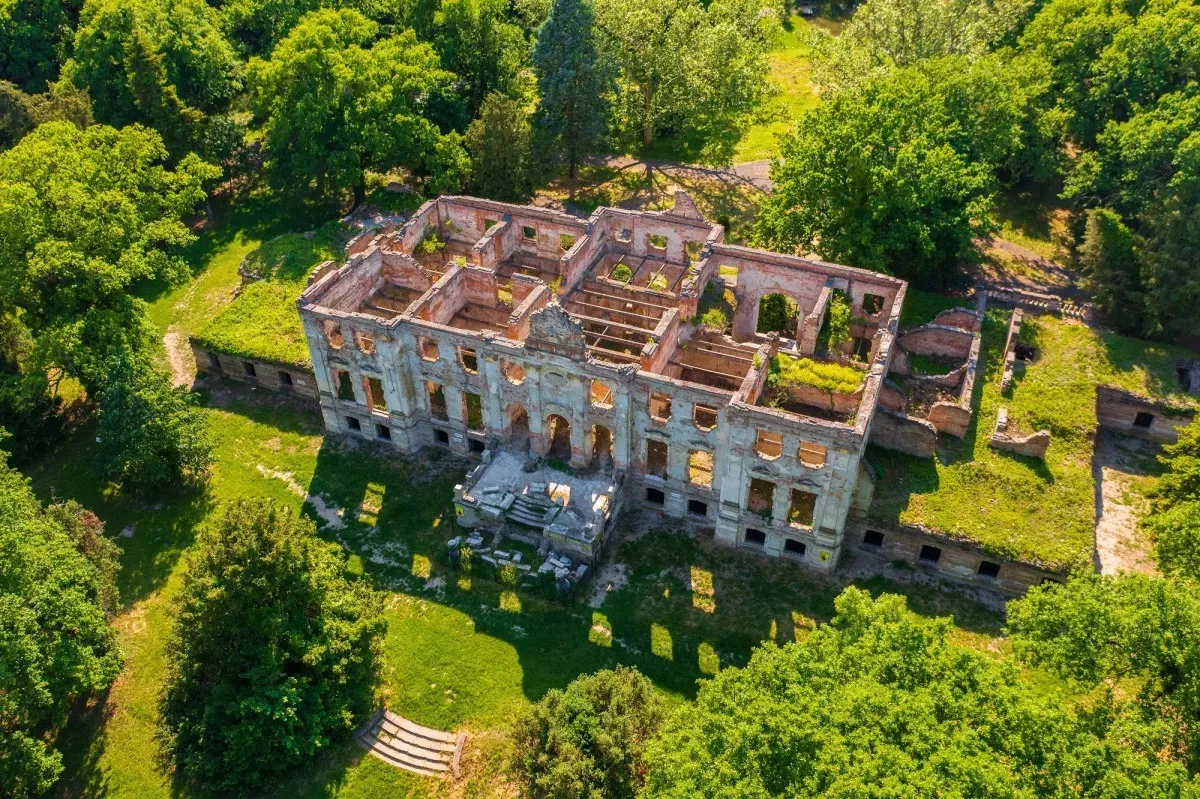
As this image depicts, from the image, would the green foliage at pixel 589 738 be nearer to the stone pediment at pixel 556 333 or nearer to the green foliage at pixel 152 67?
the stone pediment at pixel 556 333

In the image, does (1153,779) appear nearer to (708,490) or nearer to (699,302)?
(708,490)

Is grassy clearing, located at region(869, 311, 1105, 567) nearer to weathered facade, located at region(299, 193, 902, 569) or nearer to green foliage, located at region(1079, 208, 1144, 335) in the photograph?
green foliage, located at region(1079, 208, 1144, 335)

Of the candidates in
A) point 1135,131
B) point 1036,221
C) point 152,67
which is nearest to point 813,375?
point 1135,131

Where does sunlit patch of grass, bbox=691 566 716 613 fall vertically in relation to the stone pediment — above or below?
below

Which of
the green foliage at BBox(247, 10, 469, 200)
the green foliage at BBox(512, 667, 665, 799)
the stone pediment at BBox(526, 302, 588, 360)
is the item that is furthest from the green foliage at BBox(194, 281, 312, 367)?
the green foliage at BBox(512, 667, 665, 799)

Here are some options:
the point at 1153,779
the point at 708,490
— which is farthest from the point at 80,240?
the point at 1153,779
